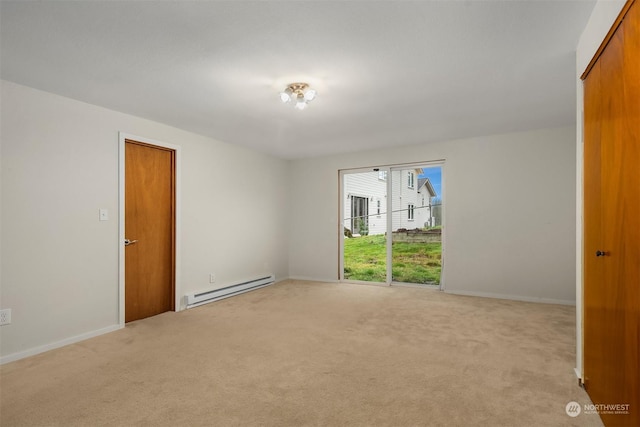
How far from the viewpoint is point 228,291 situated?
4902mm

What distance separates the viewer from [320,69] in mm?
2652

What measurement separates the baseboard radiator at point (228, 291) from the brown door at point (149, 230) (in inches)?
10.2

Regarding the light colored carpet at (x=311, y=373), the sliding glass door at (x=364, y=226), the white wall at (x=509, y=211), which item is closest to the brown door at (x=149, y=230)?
the light colored carpet at (x=311, y=373)

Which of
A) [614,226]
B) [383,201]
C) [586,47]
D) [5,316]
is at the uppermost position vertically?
[586,47]

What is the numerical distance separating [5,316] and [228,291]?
8.27 ft

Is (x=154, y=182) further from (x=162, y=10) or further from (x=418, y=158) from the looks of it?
(x=418, y=158)

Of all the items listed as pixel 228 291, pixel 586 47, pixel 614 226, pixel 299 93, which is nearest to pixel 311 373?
pixel 614 226

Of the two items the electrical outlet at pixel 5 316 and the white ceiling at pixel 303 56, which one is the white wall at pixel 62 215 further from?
the white ceiling at pixel 303 56

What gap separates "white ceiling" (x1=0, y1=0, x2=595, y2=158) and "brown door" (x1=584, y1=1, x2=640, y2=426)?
0.56 meters

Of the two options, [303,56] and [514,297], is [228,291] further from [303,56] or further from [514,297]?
[514,297]

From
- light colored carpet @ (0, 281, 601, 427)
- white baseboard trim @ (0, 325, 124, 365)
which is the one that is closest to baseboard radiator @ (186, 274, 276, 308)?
light colored carpet @ (0, 281, 601, 427)

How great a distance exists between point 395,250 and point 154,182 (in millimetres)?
3906

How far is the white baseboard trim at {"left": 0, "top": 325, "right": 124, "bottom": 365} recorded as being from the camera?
2.75 m

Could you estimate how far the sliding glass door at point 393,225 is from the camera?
215 inches
